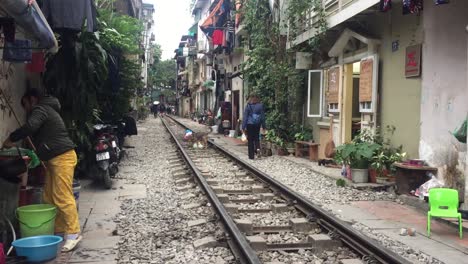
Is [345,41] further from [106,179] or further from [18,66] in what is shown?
[18,66]

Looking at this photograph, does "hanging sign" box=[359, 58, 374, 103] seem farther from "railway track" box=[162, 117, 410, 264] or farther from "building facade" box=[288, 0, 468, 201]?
"railway track" box=[162, 117, 410, 264]

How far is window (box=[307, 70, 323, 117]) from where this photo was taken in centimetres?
1467

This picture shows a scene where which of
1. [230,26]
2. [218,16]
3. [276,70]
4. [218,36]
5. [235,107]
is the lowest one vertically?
[235,107]

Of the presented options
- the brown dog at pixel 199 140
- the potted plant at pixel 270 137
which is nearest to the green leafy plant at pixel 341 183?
the potted plant at pixel 270 137

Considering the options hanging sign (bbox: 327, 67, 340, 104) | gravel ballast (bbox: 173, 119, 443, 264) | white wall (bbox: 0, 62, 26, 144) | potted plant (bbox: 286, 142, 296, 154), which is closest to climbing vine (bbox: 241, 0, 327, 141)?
potted plant (bbox: 286, 142, 296, 154)

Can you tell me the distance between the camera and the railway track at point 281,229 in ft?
17.3

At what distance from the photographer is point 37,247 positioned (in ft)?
15.9

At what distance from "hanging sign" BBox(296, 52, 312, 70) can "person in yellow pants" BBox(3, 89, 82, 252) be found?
35.5 feet

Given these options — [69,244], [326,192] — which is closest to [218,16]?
[326,192]

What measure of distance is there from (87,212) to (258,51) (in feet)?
35.2

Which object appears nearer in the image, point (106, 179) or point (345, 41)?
point (106, 179)

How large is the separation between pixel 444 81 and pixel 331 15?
4.88 m

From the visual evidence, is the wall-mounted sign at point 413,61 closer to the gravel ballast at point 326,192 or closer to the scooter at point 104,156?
the gravel ballast at point 326,192

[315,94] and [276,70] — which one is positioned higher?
[276,70]
